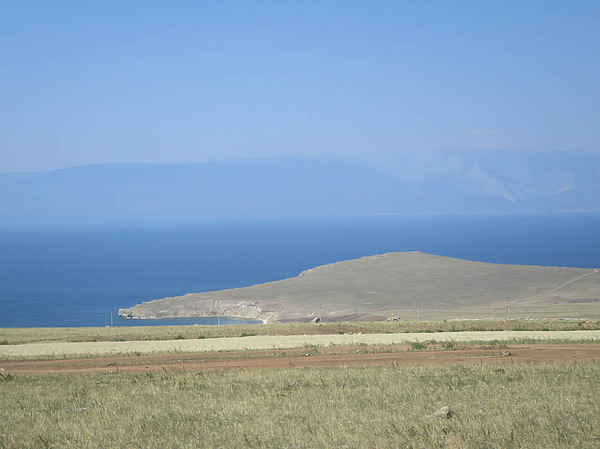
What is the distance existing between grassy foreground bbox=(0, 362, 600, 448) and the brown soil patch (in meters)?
2.33

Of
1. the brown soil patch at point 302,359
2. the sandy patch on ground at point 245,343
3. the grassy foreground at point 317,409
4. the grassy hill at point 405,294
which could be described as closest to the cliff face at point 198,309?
the grassy hill at point 405,294

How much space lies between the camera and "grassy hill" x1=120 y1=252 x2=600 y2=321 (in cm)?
6662

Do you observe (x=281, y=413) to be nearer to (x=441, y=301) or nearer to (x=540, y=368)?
(x=540, y=368)

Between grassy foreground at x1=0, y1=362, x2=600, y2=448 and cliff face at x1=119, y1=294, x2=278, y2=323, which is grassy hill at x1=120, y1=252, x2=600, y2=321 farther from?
grassy foreground at x1=0, y1=362, x2=600, y2=448

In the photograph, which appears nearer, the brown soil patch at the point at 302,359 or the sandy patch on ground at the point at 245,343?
the brown soil patch at the point at 302,359

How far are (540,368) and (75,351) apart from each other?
17.6 meters

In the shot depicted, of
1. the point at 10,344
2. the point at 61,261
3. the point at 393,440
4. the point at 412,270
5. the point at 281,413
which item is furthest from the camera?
the point at 61,261

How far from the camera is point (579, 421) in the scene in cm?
994

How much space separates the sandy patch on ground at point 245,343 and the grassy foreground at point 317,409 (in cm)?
885

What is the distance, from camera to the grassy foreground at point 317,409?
31.9 feet

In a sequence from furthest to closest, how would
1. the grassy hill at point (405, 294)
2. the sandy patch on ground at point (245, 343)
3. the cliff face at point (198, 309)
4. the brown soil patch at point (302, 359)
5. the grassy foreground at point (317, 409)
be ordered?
the cliff face at point (198, 309) → the grassy hill at point (405, 294) → the sandy patch on ground at point (245, 343) → the brown soil patch at point (302, 359) → the grassy foreground at point (317, 409)

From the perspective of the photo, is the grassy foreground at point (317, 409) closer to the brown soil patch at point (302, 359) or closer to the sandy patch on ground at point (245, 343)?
the brown soil patch at point (302, 359)

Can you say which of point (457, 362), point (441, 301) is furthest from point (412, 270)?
point (457, 362)

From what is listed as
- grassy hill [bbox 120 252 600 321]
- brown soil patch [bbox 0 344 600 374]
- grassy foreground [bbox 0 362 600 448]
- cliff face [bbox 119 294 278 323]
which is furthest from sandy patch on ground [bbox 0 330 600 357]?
cliff face [bbox 119 294 278 323]
